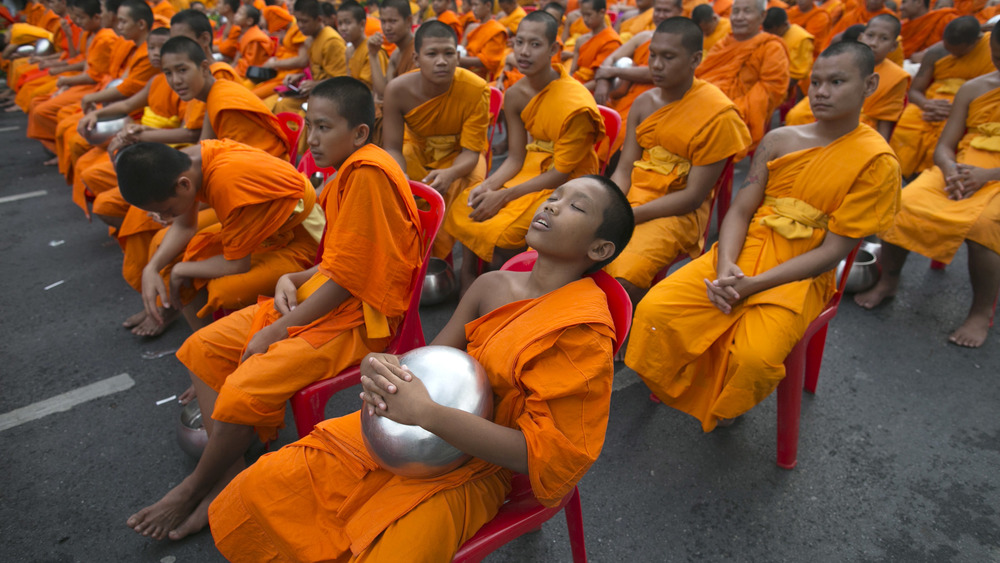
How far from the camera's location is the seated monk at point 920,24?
576 cm

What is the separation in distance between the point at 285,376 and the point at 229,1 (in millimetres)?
8489

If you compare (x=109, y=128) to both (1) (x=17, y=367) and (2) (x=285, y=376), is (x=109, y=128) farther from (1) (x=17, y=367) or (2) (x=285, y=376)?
(2) (x=285, y=376)

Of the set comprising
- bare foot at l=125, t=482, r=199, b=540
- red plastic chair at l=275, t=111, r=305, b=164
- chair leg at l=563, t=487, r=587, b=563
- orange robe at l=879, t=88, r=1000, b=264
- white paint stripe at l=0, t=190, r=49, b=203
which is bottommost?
white paint stripe at l=0, t=190, r=49, b=203

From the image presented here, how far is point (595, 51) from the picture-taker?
226 inches

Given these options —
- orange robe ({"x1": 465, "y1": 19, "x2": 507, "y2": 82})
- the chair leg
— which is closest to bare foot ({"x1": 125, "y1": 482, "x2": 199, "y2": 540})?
the chair leg

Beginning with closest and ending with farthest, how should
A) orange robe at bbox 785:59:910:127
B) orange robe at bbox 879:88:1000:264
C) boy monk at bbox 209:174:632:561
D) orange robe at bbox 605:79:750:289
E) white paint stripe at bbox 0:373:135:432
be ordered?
1. boy monk at bbox 209:174:632:561
2. white paint stripe at bbox 0:373:135:432
3. orange robe at bbox 605:79:750:289
4. orange robe at bbox 879:88:1000:264
5. orange robe at bbox 785:59:910:127

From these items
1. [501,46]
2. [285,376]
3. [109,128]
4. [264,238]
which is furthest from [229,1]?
[285,376]

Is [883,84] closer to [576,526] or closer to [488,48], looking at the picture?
[576,526]

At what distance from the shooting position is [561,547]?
2.14m

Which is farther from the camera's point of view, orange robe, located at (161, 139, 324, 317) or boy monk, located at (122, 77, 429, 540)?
orange robe, located at (161, 139, 324, 317)

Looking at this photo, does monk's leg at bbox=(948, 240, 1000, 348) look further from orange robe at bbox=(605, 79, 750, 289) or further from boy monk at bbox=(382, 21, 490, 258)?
boy monk at bbox=(382, 21, 490, 258)

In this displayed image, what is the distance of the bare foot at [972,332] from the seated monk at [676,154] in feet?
4.83

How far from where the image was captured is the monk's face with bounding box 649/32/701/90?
303 centimetres

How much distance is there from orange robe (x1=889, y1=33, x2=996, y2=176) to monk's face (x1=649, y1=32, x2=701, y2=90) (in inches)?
95.2
